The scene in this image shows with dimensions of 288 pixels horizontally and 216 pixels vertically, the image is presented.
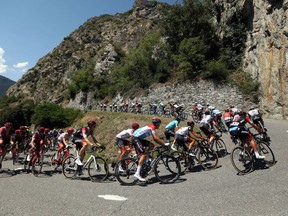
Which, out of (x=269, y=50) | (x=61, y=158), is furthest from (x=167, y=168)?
(x=269, y=50)

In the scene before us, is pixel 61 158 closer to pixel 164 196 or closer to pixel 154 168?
pixel 154 168

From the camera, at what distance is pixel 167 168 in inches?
355

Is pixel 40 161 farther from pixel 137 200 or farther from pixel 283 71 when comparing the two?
pixel 283 71

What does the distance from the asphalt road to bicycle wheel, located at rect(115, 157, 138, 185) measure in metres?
0.31

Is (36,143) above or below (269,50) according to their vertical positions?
below

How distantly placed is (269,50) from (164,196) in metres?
23.7

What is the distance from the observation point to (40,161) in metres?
11.5

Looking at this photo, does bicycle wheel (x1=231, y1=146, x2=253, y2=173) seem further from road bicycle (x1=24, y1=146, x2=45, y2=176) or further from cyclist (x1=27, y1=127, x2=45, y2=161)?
cyclist (x1=27, y1=127, x2=45, y2=161)

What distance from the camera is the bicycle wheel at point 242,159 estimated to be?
28.3 feet

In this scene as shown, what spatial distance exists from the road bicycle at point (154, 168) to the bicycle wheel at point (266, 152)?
3194mm

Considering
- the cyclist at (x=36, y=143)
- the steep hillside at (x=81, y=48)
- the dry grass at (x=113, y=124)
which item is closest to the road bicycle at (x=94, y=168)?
the cyclist at (x=36, y=143)

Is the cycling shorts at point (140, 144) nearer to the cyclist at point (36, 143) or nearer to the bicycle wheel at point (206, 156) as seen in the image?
the bicycle wheel at point (206, 156)

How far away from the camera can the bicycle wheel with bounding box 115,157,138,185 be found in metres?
8.71

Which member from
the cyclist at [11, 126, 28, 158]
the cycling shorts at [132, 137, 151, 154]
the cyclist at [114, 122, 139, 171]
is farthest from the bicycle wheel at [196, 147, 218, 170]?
the cyclist at [11, 126, 28, 158]
